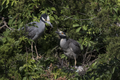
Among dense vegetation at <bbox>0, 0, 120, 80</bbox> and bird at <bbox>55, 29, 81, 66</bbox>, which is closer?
dense vegetation at <bbox>0, 0, 120, 80</bbox>

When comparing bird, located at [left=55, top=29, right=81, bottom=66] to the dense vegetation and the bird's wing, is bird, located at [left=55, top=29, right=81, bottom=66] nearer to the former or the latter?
the bird's wing

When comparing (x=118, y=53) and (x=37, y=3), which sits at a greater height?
(x=37, y=3)

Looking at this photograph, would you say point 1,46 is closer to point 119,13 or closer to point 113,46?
point 113,46

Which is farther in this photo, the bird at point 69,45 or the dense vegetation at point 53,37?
the bird at point 69,45

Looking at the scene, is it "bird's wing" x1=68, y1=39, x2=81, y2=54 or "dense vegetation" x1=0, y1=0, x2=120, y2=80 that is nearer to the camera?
"dense vegetation" x1=0, y1=0, x2=120, y2=80

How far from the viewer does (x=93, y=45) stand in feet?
19.1

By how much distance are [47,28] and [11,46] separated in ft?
11.6

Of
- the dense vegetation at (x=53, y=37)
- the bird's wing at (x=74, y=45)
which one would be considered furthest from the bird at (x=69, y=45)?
Answer: the dense vegetation at (x=53, y=37)

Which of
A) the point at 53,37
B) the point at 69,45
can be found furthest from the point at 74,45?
the point at 53,37

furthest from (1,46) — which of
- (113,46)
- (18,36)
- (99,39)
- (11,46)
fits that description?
(99,39)

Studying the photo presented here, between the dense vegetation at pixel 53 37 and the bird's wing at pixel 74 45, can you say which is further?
the bird's wing at pixel 74 45

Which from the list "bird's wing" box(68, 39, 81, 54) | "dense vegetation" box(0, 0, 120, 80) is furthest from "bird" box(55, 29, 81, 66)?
"dense vegetation" box(0, 0, 120, 80)

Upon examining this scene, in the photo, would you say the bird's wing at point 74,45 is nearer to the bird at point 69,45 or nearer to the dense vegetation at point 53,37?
the bird at point 69,45

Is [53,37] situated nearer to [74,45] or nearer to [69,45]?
[69,45]
